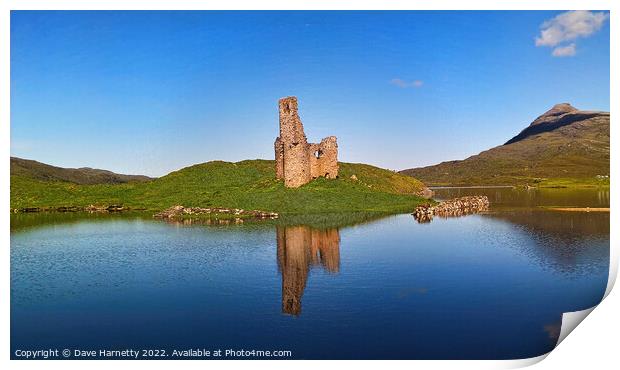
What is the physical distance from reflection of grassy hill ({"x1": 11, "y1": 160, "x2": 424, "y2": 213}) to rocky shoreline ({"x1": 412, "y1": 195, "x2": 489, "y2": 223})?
270 cm

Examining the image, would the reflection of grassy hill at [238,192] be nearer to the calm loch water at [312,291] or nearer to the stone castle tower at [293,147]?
the stone castle tower at [293,147]

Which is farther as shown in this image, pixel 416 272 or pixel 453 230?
pixel 453 230

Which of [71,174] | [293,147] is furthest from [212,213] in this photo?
[71,174]

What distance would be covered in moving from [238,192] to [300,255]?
87.1 feet

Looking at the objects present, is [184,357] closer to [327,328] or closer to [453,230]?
[327,328]

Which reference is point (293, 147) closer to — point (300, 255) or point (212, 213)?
point (212, 213)

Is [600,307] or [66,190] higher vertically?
[66,190]

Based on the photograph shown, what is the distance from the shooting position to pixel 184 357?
13414mm

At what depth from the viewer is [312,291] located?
17281mm

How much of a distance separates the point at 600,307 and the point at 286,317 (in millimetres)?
10790
